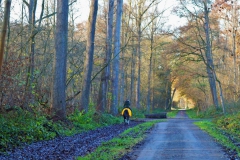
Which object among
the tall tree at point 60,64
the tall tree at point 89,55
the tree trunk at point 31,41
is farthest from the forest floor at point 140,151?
the tall tree at point 89,55

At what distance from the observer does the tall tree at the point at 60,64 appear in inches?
697

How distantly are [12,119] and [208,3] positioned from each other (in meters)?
28.5

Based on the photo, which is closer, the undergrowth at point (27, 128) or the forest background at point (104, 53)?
the undergrowth at point (27, 128)

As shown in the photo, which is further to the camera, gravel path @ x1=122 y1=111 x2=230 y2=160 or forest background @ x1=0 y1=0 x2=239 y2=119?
forest background @ x1=0 y1=0 x2=239 y2=119

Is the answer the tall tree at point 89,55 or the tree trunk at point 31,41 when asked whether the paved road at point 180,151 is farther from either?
the tall tree at point 89,55

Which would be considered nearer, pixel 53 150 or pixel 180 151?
pixel 180 151

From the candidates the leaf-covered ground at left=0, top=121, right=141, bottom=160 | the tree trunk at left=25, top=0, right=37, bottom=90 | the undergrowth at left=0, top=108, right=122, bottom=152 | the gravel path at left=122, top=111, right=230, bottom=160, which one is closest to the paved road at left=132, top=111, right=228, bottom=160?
the gravel path at left=122, top=111, right=230, bottom=160

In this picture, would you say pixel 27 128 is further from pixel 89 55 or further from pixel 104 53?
pixel 104 53

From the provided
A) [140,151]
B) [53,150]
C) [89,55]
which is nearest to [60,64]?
[89,55]

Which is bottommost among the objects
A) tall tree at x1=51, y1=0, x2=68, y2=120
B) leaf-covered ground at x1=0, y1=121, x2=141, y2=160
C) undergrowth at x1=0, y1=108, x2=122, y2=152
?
leaf-covered ground at x1=0, y1=121, x2=141, y2=160

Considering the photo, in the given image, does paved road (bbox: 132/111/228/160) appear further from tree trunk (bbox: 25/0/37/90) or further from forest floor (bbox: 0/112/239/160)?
tree trunk (bbox: 25/0/37/90)

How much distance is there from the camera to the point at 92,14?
22734mm

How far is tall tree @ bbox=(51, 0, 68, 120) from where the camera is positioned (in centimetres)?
1770

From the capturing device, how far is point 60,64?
708 inches
